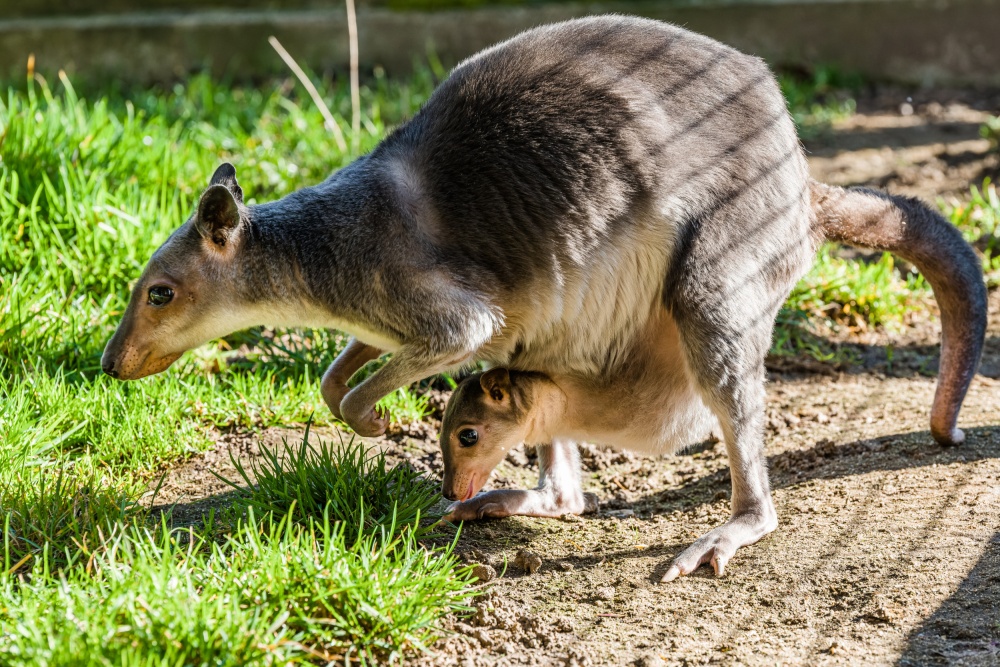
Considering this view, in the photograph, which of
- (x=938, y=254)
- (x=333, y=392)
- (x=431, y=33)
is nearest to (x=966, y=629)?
(x=938, y=254)

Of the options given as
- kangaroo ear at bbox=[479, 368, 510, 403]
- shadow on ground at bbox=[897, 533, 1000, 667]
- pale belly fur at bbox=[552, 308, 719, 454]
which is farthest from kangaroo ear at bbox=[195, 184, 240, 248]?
shadow on ground at bbox=[897, 533, 1000, 667]

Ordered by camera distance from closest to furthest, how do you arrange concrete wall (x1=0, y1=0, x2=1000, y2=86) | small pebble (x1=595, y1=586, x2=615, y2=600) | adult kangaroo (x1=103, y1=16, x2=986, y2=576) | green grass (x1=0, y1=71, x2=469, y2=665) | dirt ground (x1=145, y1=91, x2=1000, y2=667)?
green grass (x1=0, y1=71, x2=469, y2=665), dirt ground (x1=145, y1=91, x2=1000, y2=667), small pebble (x1=595, y1=586, x2=615, y2=600), adult kangaroo (x1=103, y1=16, x2=986, y2=576), concrete wall (x1=0, y1=0, x2=1000, y2=86)

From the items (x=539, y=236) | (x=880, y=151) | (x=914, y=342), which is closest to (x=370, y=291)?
(x=539, y=236)

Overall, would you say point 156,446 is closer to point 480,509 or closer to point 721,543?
point 480,509

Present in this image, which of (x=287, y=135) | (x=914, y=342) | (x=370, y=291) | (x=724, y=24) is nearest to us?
(x=370, y=291)

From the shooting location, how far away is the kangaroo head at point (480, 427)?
14.0 feet

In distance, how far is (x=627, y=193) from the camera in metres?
4.00

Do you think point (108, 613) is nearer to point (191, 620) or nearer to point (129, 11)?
point (191, 620)

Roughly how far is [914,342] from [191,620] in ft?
14.1

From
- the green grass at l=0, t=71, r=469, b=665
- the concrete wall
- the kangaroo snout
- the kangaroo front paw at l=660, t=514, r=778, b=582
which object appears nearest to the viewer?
the green grass at l=0, t=71, r=469, b=665

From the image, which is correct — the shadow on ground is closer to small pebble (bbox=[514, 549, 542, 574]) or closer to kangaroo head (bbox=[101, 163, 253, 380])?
small pebble (bbox=[514, 549, 542, 574])

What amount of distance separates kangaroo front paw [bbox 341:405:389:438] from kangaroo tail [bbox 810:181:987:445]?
1919 mm

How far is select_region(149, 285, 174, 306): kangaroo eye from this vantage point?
159 inches

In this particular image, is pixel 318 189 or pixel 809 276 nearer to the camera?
pixel 318 189
